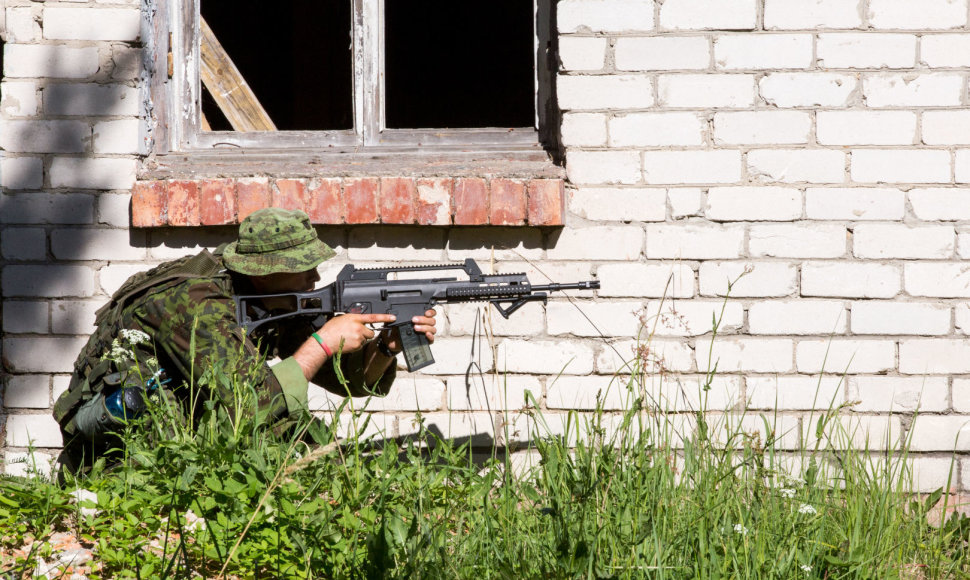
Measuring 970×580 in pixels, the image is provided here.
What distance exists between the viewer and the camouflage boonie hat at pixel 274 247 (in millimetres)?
2695

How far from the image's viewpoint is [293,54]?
20.1 ft

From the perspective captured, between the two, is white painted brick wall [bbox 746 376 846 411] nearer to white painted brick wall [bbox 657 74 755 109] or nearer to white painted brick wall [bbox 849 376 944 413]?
white painted brick wall [bbox 849 376 944 413]

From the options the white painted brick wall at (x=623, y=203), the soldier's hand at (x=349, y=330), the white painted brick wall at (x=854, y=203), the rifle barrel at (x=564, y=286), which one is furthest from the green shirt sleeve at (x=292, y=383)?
the white painted brick wall at (x=854, y=203)

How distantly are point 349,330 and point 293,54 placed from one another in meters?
3.99

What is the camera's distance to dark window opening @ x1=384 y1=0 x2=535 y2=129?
664cm

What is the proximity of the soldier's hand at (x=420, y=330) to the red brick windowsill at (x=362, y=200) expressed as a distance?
0.38m

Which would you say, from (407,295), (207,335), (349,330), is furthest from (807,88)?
(207,335)

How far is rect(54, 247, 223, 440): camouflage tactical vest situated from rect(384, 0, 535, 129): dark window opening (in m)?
4.14

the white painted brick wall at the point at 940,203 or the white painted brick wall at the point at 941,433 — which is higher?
the white painted brick wall at the point at 940,203

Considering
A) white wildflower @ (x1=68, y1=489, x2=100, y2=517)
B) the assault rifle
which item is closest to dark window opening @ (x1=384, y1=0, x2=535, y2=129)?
the assault rifle

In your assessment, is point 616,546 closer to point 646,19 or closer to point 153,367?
point 153,367

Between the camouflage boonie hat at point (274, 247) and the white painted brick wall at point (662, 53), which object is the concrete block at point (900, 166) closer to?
the white painted brick wall at point (662, 53)

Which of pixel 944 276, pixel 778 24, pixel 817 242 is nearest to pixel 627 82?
pixel 778 24

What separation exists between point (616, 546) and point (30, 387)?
2.28 metres
